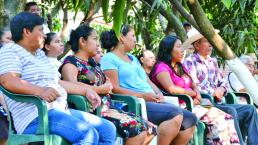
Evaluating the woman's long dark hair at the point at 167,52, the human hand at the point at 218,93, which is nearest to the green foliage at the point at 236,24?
the human hand at the point at 218,93

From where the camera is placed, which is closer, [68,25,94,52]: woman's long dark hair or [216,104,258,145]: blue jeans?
[68,25,94,52]: woman's long dark hair

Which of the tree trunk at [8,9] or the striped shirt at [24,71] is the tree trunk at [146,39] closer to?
the tree trunk at [8,9]

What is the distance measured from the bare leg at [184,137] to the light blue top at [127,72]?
513mm

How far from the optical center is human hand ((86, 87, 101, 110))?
5039 mm

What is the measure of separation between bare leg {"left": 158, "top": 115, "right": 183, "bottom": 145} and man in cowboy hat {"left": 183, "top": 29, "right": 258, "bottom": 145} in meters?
1.11

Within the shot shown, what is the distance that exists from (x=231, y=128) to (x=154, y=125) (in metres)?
1.24

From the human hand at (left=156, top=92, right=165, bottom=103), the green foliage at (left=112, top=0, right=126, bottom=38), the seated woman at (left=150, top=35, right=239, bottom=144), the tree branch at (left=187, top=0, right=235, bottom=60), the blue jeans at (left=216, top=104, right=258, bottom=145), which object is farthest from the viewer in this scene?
the blue jeans at (left=216, top=104, right=258, bottom=145)

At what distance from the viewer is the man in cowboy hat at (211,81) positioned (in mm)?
6855

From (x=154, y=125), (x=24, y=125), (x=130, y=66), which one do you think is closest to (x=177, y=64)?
(x=130, y=66)

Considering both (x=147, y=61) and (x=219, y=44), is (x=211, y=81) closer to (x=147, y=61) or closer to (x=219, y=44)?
(x=147, y=61)

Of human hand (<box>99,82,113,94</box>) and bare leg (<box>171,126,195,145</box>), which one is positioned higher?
human hand (<box>99,82,113,94</box>)

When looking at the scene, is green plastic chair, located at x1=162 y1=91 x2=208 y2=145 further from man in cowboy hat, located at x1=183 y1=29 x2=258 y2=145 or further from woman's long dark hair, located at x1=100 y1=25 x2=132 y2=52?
woman's long dark hair, located at x1=100 y1=25 x2=132 y2=52

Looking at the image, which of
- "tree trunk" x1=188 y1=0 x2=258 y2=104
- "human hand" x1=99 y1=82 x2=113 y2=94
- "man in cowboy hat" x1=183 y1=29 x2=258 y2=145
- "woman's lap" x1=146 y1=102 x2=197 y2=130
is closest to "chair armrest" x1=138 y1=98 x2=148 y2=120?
"woman's lap" x1=146 y1=102 x2=197 y2=130

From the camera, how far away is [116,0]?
3438mm
